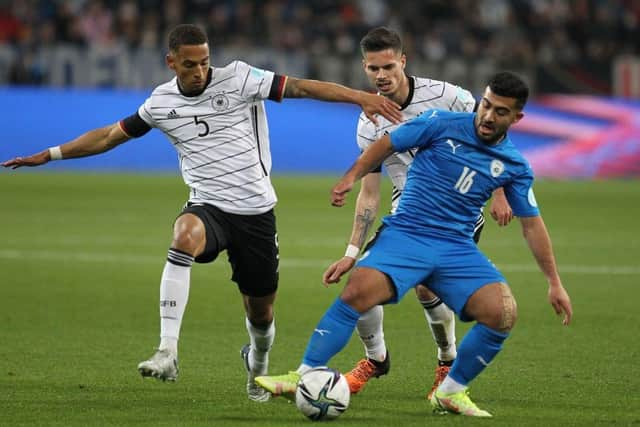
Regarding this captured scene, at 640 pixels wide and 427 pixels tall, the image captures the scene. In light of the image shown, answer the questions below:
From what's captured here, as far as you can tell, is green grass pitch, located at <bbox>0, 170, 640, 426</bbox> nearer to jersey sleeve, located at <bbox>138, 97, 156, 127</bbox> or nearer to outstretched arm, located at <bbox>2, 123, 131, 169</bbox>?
outstretched arm, located at <bbox>2, 123, 131, 169</bbox>

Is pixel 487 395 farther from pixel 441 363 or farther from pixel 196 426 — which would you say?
pixel 196 426

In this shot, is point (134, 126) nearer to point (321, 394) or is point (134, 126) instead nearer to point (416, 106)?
point (416, 106)

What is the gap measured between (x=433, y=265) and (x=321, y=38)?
841 inches

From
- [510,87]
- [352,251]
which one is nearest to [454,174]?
[510,87]

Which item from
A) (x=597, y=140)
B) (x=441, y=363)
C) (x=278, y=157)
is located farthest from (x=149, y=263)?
(x=597, y=140)

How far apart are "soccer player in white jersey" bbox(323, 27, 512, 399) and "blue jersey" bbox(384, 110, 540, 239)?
0.67 m

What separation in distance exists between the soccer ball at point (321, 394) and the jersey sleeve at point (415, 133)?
4.05 feet

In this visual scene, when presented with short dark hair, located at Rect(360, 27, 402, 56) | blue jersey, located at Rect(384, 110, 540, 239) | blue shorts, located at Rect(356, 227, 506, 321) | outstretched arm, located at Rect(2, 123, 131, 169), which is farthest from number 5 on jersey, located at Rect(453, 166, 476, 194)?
outstretched arm, located at Rect(2, 123, 131, 169)

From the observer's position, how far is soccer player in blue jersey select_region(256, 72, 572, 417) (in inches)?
250

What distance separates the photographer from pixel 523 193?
21.6 ft

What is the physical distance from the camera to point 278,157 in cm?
2567

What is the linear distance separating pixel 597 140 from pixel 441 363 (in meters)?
18.9

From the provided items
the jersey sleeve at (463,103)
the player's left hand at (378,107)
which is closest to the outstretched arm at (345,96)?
the player's left hand at (378,107)

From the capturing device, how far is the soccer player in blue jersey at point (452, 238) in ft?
20.9
